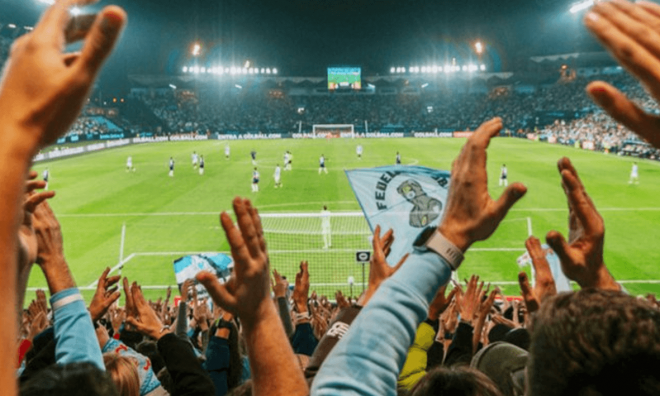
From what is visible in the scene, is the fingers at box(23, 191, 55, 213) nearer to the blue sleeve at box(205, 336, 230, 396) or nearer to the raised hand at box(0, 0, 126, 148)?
the raised hand at box(0, 0, 126, 148)

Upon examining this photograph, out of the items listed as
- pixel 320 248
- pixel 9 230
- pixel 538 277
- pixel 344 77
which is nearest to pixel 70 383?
pixel 9 230

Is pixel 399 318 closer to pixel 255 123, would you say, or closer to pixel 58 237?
pixel 58 237

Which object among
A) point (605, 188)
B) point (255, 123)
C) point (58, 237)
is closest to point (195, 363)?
point (58, 237)

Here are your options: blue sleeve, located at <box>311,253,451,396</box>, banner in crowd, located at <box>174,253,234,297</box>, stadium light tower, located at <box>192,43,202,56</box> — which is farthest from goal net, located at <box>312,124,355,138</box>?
blue sleeve, located at <box>311,253,451,396</box>

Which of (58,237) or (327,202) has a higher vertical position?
(58,237)

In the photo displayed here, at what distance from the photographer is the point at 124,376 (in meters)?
3.67

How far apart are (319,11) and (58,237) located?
4392 inches

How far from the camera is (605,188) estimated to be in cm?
3250

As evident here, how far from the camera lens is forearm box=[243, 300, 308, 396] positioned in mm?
2287

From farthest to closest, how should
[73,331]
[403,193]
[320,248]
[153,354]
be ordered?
[320,248] → [403,193] → [153,354] → [73,331]

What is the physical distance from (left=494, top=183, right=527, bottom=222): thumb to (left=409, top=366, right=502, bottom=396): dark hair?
2.55ft

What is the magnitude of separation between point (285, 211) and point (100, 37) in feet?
85.3

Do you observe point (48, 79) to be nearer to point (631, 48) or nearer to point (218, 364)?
point (631, 48)

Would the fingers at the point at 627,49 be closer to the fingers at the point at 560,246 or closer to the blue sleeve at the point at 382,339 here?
the blue sleeve at the point at 382,339
